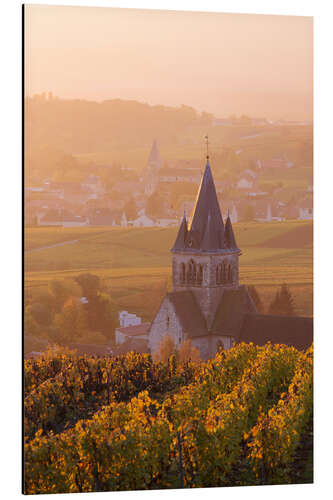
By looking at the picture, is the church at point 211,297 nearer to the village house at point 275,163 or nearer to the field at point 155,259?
the field at point 155,259

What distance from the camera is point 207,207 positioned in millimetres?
15422

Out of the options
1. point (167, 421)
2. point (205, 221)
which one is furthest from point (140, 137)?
point (167, 421)

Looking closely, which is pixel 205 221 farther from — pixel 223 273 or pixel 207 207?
pixel 223 273

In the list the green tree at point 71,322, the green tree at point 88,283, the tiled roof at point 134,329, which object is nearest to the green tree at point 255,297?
the tiled roof at point 134,329

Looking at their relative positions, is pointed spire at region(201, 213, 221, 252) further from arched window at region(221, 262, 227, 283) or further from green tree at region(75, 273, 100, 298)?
green tree at region(75, 273, 100, 298)

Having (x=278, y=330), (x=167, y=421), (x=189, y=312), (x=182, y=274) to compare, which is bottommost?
(x=167, y=421)

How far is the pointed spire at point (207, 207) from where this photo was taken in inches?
603

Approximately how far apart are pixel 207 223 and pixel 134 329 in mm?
2015

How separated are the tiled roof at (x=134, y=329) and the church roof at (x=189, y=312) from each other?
27.3 inches

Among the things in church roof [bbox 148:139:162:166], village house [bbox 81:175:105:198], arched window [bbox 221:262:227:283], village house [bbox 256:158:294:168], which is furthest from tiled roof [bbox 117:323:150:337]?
village house [bbox 256:158:294:168]

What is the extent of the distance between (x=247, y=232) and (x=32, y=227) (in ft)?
11.9

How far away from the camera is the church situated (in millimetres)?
15336

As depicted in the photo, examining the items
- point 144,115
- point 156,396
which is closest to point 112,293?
point 156,396

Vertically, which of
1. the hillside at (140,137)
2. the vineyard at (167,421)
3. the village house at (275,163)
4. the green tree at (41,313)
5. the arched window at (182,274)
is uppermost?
the hillside at (140,137)
